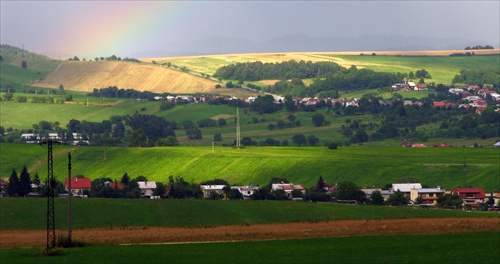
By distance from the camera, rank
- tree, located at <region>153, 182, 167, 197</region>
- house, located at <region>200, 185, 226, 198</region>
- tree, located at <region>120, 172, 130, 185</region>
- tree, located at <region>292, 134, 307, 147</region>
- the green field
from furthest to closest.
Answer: tree, located at <region>292, 134, 307, 147</region> < the green field < tree, located at <region>120, 172, 130, 185</region> < house, located at <region>200, 185, 226, 198</region> < tree, located at <region>153, 182, 167, 197</region>

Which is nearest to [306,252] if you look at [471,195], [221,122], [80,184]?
[471,195]

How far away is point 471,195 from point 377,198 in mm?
9313

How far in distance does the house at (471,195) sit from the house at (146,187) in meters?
28.7

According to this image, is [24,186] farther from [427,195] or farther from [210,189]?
[427,195]

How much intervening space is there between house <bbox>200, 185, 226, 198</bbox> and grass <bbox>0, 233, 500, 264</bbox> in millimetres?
42536

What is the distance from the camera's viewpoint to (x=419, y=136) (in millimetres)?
166250

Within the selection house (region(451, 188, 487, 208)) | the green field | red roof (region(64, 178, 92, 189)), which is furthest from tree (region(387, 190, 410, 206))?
red roof (region(64, 178, 92, 189))

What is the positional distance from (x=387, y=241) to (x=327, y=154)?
72.0 meters

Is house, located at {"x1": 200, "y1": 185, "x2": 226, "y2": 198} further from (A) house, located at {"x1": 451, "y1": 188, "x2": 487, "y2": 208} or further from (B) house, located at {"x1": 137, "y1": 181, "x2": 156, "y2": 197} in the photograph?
(A) house, located at {"x1": 451, "y1": 188, "x2": 487, "y2": 208}

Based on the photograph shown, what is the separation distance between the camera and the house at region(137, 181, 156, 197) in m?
106

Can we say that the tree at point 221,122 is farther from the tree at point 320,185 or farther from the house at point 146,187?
the tree at point 320,185

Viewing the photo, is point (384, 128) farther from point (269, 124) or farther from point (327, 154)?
point (327, 154)

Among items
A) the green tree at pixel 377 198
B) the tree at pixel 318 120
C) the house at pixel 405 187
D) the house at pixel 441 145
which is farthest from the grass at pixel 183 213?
the tree at pixel 318 120

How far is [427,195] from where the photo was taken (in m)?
106
